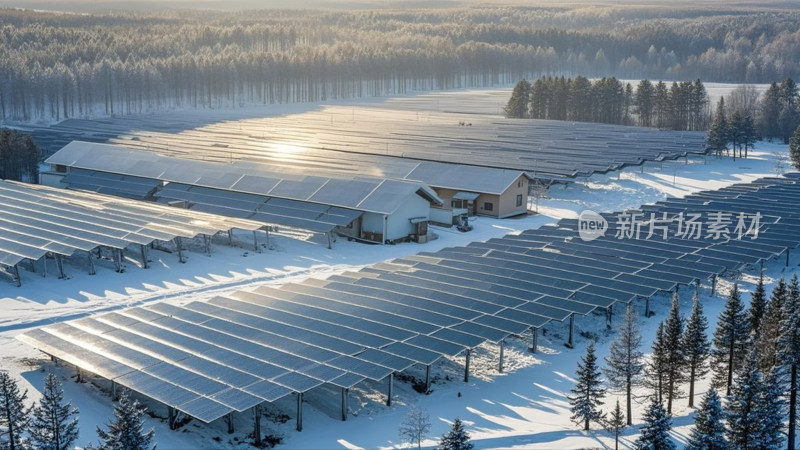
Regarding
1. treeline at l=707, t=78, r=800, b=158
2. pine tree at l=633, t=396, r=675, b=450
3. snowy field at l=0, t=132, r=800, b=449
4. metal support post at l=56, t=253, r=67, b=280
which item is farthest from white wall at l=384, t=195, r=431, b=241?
treeline at l=707, t=78, r=800, b=158

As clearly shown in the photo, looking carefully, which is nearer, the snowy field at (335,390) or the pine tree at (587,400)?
the snowy field at (335,390)

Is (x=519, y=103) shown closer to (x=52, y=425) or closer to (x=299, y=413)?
(x=299, y=413)

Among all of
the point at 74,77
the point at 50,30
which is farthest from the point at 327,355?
the point at 50,30

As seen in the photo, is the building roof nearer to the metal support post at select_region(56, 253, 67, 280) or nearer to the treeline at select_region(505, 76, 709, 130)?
the metal support post at select_region(56, 253, 67, 280)

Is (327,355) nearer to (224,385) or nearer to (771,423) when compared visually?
(224,385)

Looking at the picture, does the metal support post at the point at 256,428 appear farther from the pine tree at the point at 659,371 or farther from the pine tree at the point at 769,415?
the pine tree at the point at 769,415

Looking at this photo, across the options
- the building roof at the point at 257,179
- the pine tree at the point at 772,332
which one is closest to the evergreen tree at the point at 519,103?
the building roof at the point at 257,179
